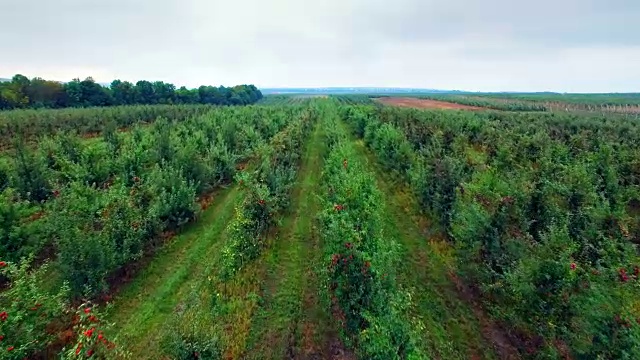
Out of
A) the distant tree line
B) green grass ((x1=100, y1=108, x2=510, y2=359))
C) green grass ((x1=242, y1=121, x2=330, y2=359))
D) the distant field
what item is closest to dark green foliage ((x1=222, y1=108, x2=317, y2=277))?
green grass ((x1=100, y1=108, x2=510, y2=359))

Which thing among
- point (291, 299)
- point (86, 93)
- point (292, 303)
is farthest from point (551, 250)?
point (86, 93)

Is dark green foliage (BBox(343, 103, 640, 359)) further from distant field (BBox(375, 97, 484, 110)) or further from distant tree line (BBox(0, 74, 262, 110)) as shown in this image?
distant tree line (BBox(0, 74, 262, 110))

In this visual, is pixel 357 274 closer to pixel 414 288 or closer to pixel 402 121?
pixel 414 288

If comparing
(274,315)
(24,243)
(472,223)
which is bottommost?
(274,315)

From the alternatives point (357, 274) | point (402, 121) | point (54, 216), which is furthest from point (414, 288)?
point (402, 121)

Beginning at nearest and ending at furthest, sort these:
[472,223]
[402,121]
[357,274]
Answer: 1. [357,274]
2. [472,223]
3. [402,121]

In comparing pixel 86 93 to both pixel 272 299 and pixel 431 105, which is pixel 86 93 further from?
pixel 431 105

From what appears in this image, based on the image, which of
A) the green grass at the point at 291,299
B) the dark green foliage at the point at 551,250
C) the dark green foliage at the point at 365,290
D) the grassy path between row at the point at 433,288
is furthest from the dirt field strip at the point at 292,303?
the dark green foliage at the point at 551,250

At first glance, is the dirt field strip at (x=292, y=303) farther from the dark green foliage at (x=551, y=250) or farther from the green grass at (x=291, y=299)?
the dark green foliage at (x=551, y=250)
